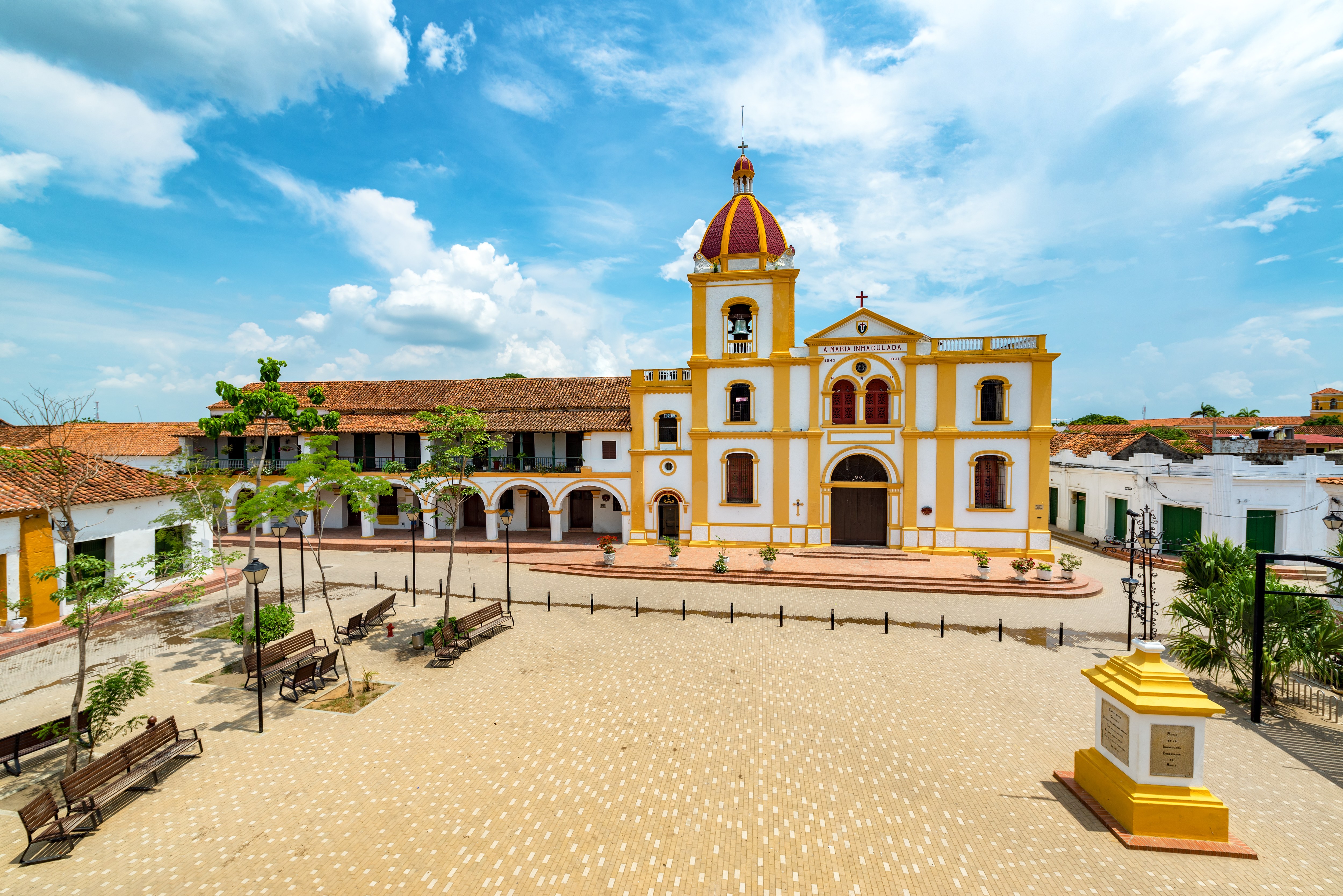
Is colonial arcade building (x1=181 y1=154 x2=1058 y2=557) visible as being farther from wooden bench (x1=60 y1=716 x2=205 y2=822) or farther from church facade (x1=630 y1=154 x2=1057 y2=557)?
wooden bench (x1=60 y1=716 x2=205 y2=822)

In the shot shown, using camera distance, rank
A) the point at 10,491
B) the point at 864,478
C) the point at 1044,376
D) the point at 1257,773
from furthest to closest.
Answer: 1. the point at 864,478
2. the point at 1044,376
3. the point at 10,491
4. the point at 1257,773

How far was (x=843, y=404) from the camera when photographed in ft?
71.4

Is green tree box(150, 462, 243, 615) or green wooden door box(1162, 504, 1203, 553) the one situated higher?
green tree box(150, 462, 243, 615)

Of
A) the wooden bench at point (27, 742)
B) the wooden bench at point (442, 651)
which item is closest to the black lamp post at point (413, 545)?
the wooden bench at point (442, 651)

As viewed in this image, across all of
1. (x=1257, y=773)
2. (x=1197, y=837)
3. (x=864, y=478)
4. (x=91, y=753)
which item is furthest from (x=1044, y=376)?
(x=91, y=753)

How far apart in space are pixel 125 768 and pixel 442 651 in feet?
16.6

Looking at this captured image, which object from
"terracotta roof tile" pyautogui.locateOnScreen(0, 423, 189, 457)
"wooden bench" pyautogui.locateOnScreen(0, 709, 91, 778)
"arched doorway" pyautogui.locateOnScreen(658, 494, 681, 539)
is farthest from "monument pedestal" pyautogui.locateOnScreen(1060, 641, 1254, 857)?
"terracotta roof tile" pyautogui.locateOnScreen(0, 423, 189, 457)

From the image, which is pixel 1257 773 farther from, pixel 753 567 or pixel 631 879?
pixel 753 567

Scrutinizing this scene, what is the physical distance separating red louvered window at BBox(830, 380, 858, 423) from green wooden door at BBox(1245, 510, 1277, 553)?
14.4 metres

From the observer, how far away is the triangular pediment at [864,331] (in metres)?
21.0

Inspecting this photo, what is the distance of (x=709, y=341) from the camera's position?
2239cm

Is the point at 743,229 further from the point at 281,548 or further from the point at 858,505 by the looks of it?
the point at 281,548

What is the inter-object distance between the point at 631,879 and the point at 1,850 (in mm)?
7325

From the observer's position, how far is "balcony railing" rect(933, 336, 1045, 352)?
67.1ft
